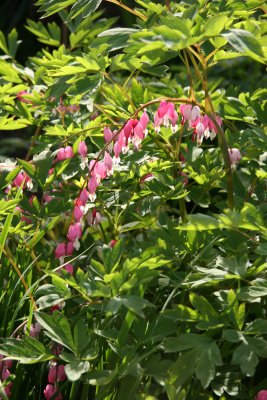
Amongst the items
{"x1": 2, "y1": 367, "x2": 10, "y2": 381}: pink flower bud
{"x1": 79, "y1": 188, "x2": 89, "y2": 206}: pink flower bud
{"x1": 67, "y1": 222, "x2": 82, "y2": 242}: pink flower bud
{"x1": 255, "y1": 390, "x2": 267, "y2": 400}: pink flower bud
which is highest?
{"x1": 79, "y1": 188, "x2": 89, "y2": 206}: pink flower bud

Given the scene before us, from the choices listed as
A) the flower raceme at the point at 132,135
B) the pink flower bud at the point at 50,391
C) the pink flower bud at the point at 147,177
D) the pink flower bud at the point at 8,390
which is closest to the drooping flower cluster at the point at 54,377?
the pink flower bud at the point at 50,391

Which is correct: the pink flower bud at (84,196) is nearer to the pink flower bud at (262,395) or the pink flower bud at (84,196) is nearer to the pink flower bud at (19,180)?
the pink flower bud at (19,180)

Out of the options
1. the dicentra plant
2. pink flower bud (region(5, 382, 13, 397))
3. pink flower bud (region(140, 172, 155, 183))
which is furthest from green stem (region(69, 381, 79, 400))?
pink flower bud (region(140, 172, 155, 183))

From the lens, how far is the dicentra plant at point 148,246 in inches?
72.2

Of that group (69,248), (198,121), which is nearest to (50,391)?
(69,248)

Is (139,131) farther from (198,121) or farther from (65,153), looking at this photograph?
(65,153)

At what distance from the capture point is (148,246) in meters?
2.19

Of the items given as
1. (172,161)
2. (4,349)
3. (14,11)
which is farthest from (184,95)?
(14,11)

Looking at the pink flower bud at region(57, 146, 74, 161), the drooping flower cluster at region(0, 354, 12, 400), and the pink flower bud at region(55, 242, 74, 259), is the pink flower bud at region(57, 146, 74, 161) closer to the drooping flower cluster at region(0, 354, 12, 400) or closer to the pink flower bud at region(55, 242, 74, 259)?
the pink flower bud at region(55, 242, 74, 259)

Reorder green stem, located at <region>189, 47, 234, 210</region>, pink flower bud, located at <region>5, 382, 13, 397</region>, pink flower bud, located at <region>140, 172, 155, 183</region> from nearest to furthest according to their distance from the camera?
1. green stem, located at <region>189, 47, 234, 210</region>
2. pink flower bud, located at <region>5, 382, 13, 397</region>
3. pink flower bud, located at <region>140, 172, 155, 183</region>

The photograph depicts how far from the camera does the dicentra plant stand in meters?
1.83

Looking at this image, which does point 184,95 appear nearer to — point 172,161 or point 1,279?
point 172,161

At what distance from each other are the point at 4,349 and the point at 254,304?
74 cm

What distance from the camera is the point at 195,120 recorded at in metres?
2.06
